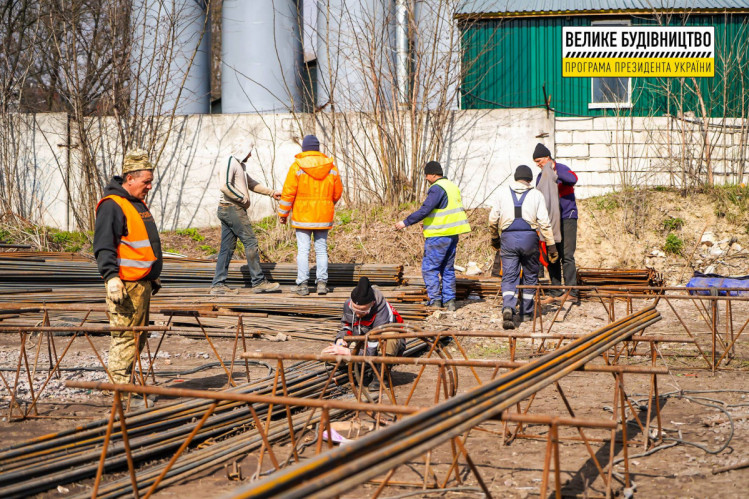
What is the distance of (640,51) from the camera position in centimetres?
1532

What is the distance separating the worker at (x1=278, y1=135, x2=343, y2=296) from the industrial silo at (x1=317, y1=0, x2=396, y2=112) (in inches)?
177

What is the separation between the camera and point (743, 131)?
13.7 m

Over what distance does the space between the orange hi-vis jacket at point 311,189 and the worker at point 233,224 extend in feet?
1.92

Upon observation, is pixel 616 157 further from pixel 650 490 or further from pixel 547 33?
pixel 650 490

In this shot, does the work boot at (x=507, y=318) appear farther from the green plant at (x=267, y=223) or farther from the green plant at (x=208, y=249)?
the green plant at (x=208, y=249)

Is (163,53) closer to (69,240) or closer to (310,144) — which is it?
(69,240)

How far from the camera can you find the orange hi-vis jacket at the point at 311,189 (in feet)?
31.3

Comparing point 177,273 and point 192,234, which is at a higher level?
point 192,234

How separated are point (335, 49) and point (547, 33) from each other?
4.57 meters

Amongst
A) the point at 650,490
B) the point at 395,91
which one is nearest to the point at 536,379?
the point at 650,490

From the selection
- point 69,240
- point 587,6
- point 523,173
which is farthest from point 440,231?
point 587,6

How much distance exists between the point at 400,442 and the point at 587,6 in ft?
49.2

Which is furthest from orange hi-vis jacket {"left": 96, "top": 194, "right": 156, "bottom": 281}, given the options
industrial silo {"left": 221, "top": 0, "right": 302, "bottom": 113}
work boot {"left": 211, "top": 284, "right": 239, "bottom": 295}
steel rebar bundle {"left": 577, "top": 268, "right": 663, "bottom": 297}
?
industrial silo {"left": 221, "top": 0, "right": 302, "bottom": 113}

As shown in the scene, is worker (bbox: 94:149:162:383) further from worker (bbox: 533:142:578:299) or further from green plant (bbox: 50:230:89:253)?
green plant (bbox: 50:230:89:253)
